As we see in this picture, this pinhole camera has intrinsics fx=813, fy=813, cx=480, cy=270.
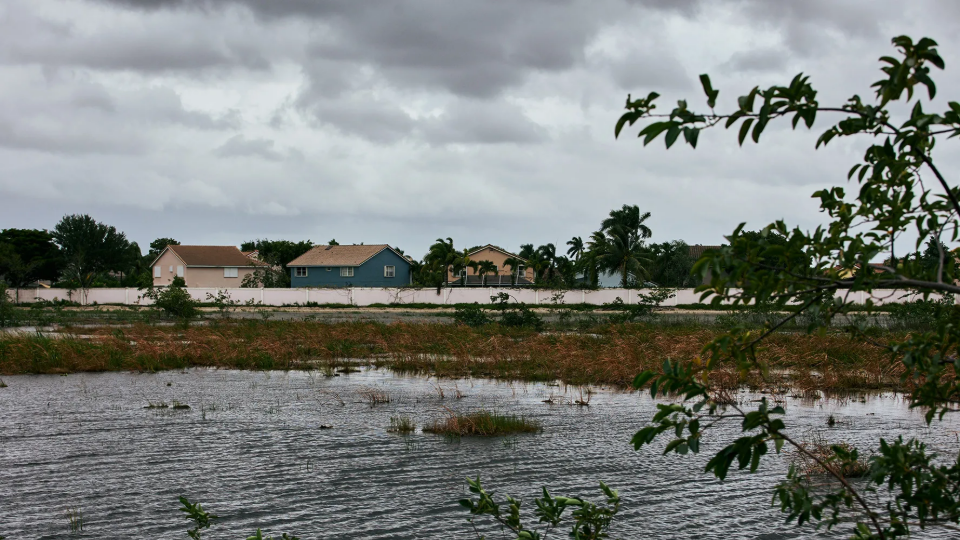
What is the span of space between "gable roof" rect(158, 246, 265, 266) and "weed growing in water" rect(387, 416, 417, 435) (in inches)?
3382

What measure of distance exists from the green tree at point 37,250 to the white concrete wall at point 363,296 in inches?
612

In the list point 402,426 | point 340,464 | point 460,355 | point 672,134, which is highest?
point 672,134

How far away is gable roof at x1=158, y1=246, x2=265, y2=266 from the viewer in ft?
316

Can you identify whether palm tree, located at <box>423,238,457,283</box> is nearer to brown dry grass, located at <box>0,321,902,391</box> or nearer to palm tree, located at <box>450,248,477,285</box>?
palm tree, located at <box>450,248,477,285</box>

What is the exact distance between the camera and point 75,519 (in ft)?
30.8

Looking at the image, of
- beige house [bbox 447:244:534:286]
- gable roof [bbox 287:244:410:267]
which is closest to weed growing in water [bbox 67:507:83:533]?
gable roof [bbox 287:244:410:267]

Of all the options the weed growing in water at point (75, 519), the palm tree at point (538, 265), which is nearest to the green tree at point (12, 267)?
the palm tree at point (538, 265)

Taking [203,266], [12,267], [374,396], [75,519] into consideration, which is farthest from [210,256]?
[75,519]

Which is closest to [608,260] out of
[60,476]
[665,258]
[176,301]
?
[665,258]

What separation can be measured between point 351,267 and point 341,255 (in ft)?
10.5

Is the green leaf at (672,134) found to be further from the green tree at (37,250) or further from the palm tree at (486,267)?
the green tree at (37,250)

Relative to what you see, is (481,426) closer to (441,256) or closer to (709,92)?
(709,92)

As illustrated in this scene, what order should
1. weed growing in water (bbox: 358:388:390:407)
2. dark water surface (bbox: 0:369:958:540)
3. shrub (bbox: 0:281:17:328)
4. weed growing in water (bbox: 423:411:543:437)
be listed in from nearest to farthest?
1. dark water surface (bbox: 0:369:958:540)
2. weed growing in water (bbox: 423:411:543:437)
3. weed growing in water (bbox: 358:388:390:407)
4. shrub (bbox: 0:281:17:328)

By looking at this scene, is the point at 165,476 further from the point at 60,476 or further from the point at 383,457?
the point at 383,457
